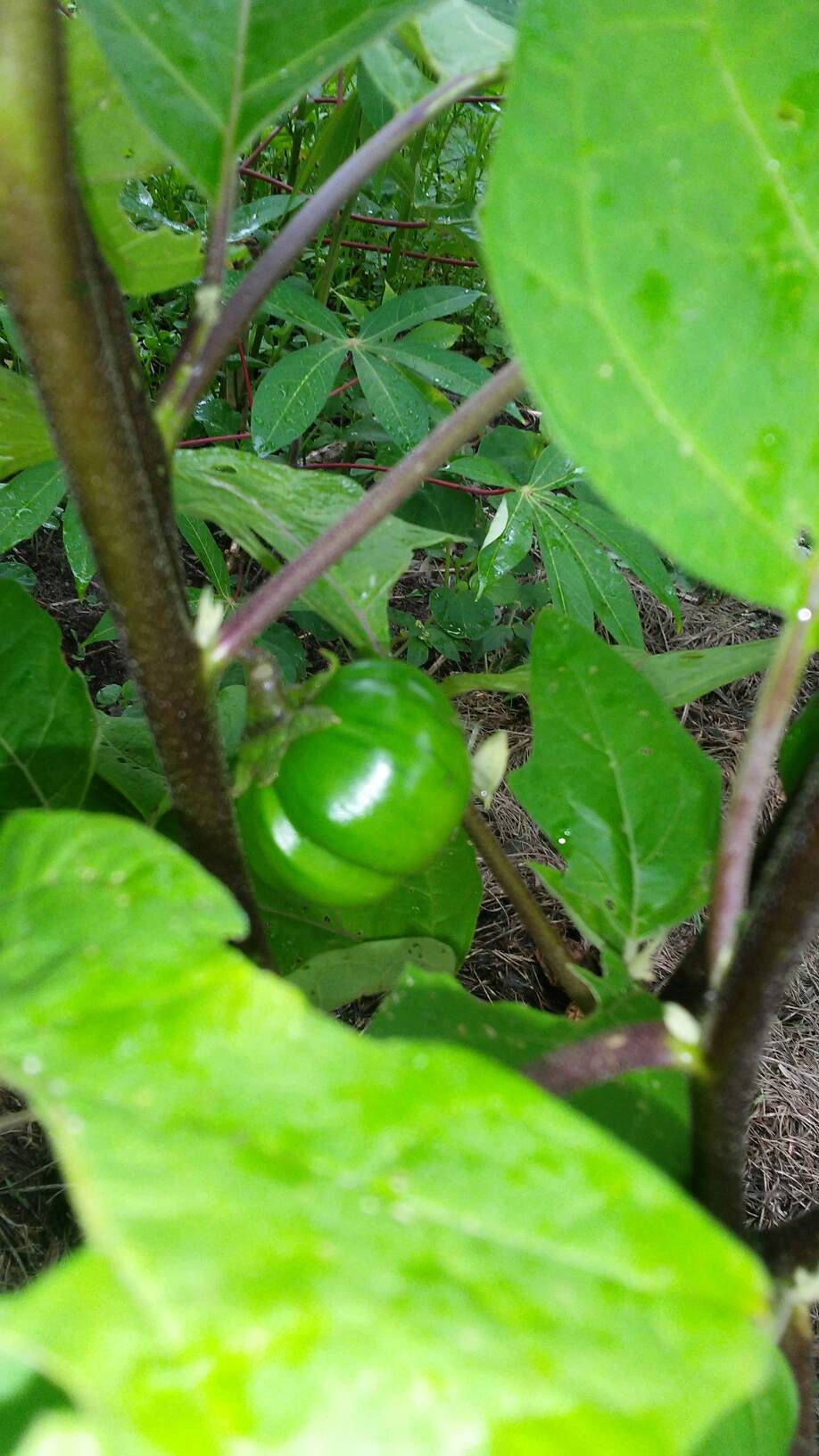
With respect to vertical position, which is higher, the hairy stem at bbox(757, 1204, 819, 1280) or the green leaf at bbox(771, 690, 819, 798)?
the hairy stem at bbox(757, 1204, 819, 1280)

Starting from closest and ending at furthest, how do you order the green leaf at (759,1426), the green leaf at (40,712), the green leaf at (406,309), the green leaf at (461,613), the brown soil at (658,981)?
the green leaf at (759,1426), the green leaf at (40,712), the brown soil at (658,981), the green leaf at (406,309), the green leaf at (461,613)

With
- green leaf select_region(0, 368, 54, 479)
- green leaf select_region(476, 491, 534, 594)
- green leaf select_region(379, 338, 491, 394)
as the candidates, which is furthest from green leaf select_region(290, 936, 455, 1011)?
green leaf select_region(379, 338, 491, 394)

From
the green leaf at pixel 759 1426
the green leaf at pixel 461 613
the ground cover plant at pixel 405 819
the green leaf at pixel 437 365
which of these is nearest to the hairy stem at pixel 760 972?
the ground cover plant at pixel 405 819

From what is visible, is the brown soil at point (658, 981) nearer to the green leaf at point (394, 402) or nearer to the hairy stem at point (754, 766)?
the hairy stem at point (754, 766)

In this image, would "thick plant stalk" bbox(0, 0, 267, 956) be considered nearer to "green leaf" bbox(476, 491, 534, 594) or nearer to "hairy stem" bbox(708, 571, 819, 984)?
"hairy stem" bbox(708, 571, 819, 984)

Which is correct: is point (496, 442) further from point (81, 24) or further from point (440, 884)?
point (81, 24)

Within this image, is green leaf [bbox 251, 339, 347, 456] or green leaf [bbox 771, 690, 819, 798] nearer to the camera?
green leaf [bbox 771, 690, 819, 798]

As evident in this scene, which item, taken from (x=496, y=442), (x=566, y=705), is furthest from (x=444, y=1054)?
(x=496, y=442)
